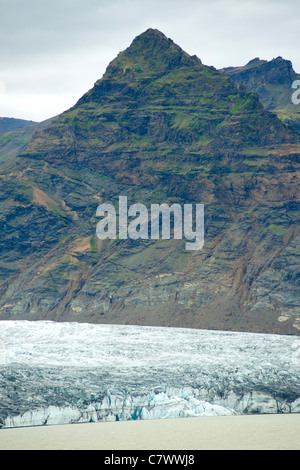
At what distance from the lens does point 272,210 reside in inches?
6649

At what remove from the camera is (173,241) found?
16912 cm

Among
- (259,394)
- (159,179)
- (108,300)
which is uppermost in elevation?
(159,179)

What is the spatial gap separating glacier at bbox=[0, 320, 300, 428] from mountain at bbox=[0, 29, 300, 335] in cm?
6397

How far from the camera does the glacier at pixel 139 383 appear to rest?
49938 millimetres

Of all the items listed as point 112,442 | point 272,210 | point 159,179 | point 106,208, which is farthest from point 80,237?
point 112,442

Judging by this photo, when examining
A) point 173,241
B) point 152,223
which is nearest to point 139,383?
point 173,241

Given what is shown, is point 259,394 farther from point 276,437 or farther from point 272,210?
point 272,210

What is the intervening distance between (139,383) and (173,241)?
370ft

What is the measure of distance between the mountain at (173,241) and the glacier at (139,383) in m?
64.0

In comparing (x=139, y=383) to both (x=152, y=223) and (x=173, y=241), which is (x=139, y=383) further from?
(x=152, y=223)

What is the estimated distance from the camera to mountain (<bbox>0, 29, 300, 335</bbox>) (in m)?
148
